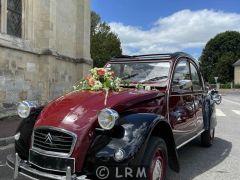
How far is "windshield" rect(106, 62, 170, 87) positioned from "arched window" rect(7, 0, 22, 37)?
29.2 feet

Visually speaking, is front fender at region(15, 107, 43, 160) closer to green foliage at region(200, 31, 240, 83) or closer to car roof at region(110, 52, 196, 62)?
car roof at region(110, 52, 196, 62)

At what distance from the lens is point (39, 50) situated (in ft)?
52.1

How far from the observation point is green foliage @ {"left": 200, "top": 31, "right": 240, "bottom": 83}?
281 ft

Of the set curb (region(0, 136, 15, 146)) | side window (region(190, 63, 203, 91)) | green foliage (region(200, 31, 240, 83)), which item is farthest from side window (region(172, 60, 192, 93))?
green foliage (region(200, 31, 240, 83))

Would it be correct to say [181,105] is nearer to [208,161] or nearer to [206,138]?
[208,161]

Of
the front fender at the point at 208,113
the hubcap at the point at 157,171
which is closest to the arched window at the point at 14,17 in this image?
the front fender at the point at 208,113

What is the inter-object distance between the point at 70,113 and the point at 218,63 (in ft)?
274

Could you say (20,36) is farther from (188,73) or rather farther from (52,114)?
(52,114)

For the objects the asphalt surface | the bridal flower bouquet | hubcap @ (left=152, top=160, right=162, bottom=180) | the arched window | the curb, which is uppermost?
the arched window

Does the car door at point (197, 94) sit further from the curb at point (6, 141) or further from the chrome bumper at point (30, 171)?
the curb at point (6, 141)

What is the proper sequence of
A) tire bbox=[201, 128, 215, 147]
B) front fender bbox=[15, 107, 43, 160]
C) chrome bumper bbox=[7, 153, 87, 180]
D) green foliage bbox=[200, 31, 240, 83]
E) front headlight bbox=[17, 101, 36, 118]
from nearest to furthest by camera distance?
chrome bumper bbox=[7, 153, 87, 180] < front fender bbox=[15, 107, 43, 160] < front headlight bbox=[17, 101, 36, 118] < tire bbox=[201, 128, 215, 147] < green foliage bbox=[200, 31, 240, 83]

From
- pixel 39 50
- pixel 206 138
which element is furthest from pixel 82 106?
pixel 39 50

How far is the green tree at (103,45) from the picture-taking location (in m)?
50.4

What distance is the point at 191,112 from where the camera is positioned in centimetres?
688
